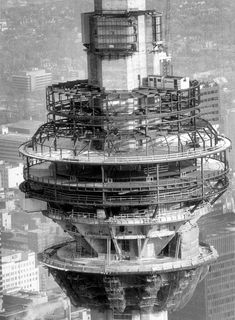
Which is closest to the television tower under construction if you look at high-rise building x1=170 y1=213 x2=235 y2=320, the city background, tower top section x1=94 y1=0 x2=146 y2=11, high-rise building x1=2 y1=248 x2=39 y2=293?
tower top section x1=94 y1=0 x2=146 y2=11

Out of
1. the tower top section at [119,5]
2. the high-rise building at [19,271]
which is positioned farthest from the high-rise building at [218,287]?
the tower top section at [119,5]

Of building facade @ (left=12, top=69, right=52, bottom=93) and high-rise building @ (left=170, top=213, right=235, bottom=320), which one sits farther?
A: building facade @ (left=12, top=69, right=52, bottom=93)

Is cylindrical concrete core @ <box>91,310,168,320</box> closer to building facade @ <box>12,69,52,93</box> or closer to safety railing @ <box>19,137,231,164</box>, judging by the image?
safety railing @ <box>19,137,231,164</box>

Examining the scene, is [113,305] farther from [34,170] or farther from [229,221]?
[229,221]

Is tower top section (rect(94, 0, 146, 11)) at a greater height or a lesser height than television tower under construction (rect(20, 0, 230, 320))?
greater

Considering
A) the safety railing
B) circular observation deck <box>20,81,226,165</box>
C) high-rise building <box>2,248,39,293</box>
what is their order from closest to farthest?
the safety railing → circular observation deck <box>20,81,226,165</box> → high-rise building <box>2,248,39,293</box>

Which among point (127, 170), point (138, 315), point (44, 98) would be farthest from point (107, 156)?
point (44, 98)

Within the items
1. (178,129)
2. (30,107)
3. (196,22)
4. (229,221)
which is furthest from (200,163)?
(30,107)

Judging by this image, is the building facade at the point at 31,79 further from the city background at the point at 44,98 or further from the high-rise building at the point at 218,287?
the high-rise building at the point at 218,287
